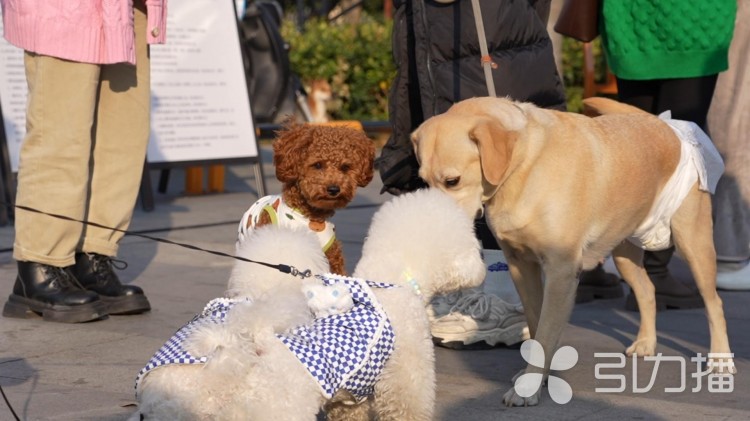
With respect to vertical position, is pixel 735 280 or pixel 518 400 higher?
pixel 518 400

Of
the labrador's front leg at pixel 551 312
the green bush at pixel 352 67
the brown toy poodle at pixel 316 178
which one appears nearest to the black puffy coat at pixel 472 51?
the brown toy poodle at pixel 316 178

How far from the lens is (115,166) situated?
5598 mm

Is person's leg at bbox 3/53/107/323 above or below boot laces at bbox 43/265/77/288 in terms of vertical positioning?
above

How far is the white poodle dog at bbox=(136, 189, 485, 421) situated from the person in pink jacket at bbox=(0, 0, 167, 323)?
201cm

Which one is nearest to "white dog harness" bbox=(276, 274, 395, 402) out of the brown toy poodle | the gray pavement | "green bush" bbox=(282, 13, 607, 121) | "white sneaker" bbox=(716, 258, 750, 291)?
the gray pavement

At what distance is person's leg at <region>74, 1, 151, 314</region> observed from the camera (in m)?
5.57

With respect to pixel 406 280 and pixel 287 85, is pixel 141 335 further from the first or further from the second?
pixel 287 85

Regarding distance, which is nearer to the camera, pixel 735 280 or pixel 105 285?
pixel 105 285

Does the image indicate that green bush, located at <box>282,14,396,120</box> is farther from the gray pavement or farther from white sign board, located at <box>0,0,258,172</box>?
the gray pavement

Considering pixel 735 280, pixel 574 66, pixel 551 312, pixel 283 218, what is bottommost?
pixel 574 66

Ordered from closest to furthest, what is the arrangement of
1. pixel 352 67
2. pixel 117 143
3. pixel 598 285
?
pixel 117 143, pixel 598 285, pixel 352 67

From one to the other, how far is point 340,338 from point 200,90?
6.80m

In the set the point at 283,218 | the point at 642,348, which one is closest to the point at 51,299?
the point at 283,218

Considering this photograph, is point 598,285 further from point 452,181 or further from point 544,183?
point 452,181
